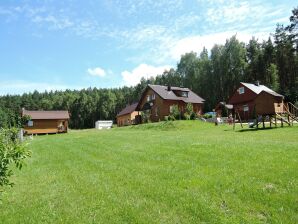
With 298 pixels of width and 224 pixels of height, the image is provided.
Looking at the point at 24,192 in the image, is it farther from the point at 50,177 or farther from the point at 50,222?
the point at 50,222

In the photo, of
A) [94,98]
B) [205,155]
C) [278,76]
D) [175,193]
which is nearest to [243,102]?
[278,76]

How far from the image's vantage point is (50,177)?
406 inches

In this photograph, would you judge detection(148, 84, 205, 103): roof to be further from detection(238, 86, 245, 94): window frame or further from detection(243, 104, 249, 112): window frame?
detection(243, 104, 249, 112): window frame

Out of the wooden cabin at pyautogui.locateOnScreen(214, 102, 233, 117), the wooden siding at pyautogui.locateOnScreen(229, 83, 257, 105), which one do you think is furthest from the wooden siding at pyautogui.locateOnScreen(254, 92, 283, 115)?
the wooden cabin at pyautogui.locateOnScreen(214, 102, 233, 117)

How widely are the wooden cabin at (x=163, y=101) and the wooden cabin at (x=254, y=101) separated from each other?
270 inches

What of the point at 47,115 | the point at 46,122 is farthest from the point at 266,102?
the point at 47,115

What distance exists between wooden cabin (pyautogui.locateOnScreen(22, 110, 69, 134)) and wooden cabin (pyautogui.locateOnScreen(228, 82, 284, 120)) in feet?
98.5

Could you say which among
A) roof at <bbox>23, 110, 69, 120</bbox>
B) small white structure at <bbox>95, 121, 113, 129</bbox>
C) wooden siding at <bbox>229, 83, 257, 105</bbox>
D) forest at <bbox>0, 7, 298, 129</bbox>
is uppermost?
forest at <bbox>0, 7, 298, 129</bbox>

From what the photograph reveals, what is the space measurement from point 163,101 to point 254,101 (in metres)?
13.9

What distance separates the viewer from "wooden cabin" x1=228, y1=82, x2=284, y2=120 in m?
44.5

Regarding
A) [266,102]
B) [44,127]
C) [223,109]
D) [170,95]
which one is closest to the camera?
[266,102]

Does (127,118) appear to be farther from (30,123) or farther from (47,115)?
(30,123)

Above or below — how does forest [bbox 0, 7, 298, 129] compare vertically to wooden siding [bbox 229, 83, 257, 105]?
above

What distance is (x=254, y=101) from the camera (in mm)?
47844
